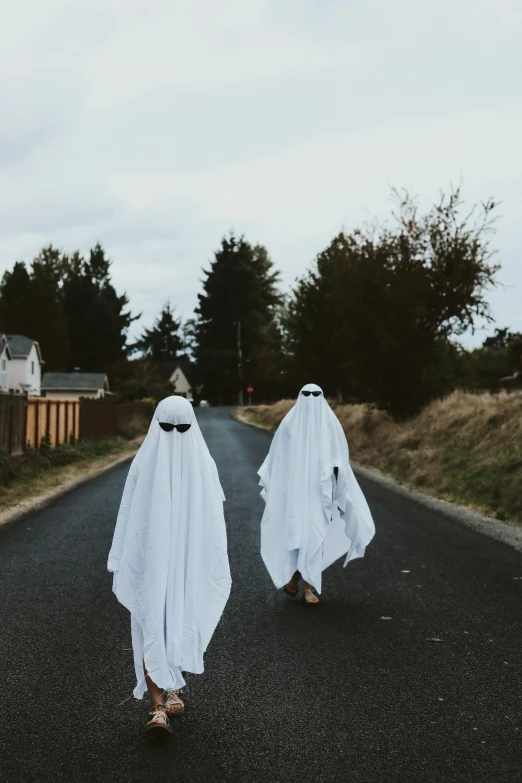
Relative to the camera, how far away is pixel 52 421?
23.2 m

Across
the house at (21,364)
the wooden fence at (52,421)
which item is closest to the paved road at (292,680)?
the wooden fence at (52,421)

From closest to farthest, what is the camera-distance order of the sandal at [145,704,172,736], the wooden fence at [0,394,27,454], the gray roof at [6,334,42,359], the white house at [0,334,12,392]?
the sandal at [145,704,172,736], the wooden fence at [0,394,27,454], the white house at [0,334,12,392], the gray roof at [6,334,42,359]

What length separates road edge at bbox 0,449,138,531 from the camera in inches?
462

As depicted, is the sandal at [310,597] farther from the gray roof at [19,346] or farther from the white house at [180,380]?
the white house at [180,380]

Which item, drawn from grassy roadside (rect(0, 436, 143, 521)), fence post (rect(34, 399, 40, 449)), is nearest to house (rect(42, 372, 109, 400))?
grassy roadside (rect(0, 436, 143, 521))

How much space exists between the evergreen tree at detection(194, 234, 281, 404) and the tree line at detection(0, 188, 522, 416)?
135 millimetres

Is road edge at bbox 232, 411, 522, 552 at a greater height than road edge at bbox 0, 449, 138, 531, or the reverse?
road edge at bbox 232, 411, 522, 552

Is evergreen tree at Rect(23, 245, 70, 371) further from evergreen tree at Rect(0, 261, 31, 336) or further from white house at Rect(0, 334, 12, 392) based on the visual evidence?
white house at Rect(0, 334, 12, 392)

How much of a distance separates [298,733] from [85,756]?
1014 millimetres

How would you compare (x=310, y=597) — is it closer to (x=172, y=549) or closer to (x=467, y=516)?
(x=172, y=549)

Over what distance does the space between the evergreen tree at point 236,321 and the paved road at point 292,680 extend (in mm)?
85003

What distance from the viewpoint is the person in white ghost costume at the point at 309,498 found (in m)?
7.32

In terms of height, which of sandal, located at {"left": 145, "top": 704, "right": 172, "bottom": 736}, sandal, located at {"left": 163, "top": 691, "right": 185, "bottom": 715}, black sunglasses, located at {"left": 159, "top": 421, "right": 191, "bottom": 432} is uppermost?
black sunglasses, located at {"left": 159, "top": 421, "right": 191, "bottom": 432}

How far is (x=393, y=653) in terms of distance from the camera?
5.45 metres
